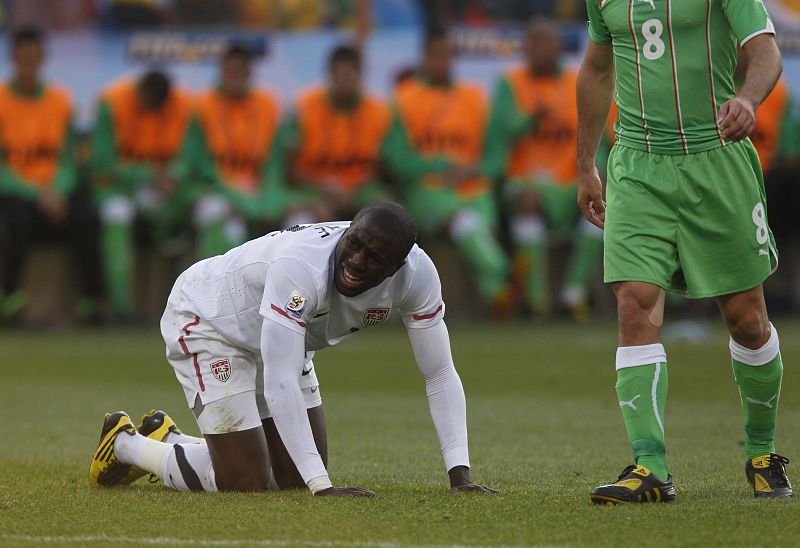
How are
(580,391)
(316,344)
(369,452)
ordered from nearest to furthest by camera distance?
1. (316,344)
2. (369,452)
3. (580,391)

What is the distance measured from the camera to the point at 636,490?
541 cm

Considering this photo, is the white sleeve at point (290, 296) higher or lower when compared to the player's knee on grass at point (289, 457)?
higher

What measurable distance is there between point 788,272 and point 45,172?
8331mm

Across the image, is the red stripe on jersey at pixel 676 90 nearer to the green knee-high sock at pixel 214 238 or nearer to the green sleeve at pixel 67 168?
the green knee-high sock at pixel 214 238

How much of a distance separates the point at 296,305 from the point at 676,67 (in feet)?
5.70

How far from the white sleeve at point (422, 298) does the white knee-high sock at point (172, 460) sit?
1127 millimetres

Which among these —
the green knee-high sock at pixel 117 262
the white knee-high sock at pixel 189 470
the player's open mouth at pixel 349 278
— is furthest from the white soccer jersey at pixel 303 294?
the green knee-high sock at pixel 117 262

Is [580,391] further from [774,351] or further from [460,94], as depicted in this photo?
[460,94]

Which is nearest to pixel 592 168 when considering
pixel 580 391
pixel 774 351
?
pixel 774 351

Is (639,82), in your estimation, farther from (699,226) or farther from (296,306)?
(296,306)

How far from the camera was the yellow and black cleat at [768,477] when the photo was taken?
5711 millimetres

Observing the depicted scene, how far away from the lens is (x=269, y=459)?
246 inches

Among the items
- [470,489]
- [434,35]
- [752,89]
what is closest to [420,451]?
[470,489]

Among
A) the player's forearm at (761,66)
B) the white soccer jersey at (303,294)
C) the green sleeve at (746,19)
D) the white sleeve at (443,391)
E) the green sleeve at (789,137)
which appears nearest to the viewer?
the player's forearm at (761,66)
